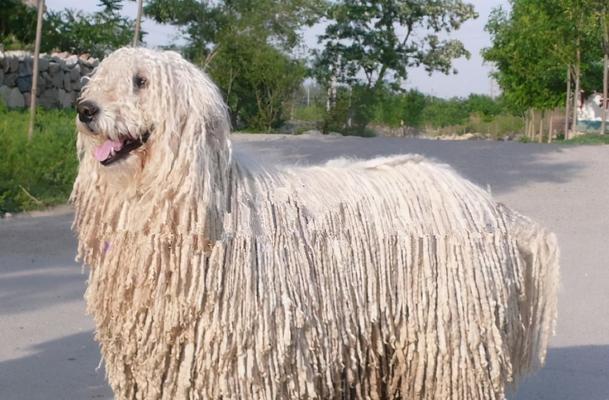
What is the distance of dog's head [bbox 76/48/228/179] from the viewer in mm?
3674

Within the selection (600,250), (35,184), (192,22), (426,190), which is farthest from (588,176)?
(192,22)

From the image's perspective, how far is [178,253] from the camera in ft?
12.3

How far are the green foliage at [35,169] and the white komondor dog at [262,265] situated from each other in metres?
9.04

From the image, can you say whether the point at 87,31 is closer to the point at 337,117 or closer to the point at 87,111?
the point at 337,117

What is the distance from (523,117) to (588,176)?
26058 millimetres

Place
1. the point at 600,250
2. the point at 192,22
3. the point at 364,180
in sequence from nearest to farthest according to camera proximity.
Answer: the point at 364,180
the point at 600,250
the point at 192,22

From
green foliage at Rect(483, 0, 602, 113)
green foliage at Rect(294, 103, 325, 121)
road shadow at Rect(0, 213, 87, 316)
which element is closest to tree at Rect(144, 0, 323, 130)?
green foliage at Rect(294, 103, 325, 121)

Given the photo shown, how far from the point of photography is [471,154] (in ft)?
59.5

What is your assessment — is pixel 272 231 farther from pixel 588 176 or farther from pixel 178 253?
pixel 588 176

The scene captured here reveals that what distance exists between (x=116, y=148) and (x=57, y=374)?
3.01 metres

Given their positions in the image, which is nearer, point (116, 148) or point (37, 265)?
point (116, 148)

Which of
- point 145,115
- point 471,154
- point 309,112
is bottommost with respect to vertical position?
point 471,154

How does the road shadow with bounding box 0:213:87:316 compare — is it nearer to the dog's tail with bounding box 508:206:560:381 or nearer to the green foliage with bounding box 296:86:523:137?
the dog's tail with bounding box 508:206:560:381

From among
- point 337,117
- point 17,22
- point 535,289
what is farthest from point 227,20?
A: point 535,289
